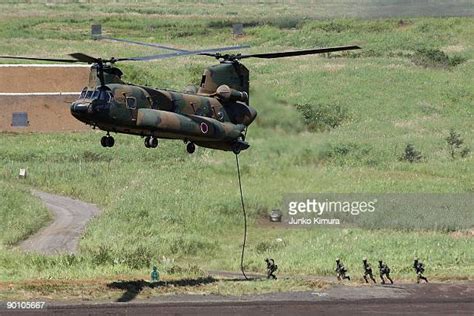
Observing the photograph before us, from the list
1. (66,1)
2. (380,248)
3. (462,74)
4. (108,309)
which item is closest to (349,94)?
(462,74)

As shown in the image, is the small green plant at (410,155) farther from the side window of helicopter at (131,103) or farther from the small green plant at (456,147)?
the side window of helicopter at (131,103)

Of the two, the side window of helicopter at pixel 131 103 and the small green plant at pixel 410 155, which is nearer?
the side window of helicopter at pixel 131 103

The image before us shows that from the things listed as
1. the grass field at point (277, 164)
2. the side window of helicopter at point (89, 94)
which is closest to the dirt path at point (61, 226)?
the grass field at point (277, 164)

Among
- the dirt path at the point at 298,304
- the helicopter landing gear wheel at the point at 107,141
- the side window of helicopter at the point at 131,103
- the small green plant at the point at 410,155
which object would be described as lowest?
the dirt path at the point at 298,304

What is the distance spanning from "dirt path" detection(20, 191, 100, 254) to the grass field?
1.01 metres

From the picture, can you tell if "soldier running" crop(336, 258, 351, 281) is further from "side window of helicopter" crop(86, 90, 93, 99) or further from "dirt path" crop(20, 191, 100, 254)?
"dirt path" crop(20, 191, 100, 254)

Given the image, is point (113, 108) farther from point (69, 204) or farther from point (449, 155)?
point (449, 155)

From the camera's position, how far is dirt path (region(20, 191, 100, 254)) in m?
58.2

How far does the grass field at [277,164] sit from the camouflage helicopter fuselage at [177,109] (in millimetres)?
5815

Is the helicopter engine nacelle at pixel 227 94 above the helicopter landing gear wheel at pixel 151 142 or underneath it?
above

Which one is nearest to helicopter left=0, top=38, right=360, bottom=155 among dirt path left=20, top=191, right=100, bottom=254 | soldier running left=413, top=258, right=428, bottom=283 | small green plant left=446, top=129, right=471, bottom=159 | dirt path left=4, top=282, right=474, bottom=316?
dirt path left=4, top=282, right=474, bottom=316

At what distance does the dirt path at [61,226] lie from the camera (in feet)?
191

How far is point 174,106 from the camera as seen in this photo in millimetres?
39594

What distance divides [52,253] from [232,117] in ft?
62.3
